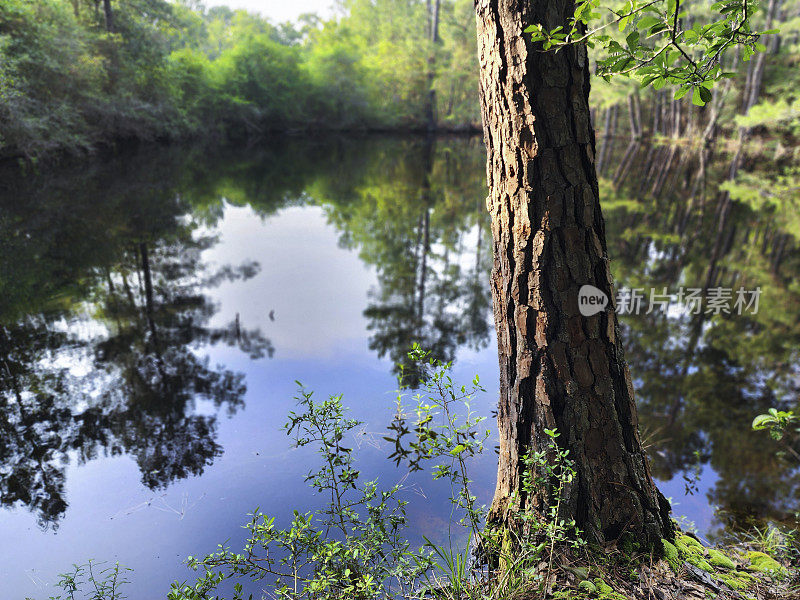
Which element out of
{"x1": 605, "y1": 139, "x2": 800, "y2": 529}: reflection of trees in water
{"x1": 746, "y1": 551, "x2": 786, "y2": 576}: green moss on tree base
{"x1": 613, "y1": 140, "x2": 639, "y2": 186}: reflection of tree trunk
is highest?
{"x1": 613, "y1": 140, "x2": 639, "y2": 186}: reflection of tree trunk

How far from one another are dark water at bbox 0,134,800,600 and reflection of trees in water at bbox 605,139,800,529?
0.03 meters

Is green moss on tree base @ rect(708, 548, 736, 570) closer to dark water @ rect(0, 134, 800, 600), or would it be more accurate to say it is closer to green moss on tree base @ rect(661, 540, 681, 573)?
green moss on tree base @ rect(661, 540, 681, 573)

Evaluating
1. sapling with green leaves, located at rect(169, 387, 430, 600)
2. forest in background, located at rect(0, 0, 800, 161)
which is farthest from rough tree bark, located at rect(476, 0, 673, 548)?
forest in background, located at rect(0, 0, 800, 161)

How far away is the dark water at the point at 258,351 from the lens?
334cm

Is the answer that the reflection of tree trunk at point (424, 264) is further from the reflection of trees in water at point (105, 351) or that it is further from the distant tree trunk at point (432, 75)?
the distant tree trunk at point (432, 75)

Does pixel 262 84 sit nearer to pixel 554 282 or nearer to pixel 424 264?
pixel 424 264

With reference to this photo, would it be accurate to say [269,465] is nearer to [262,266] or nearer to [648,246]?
[262,266]

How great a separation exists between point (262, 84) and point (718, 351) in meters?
32.7

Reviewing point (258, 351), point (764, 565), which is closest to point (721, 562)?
point (764, 565)

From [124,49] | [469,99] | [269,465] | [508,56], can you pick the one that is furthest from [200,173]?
[469,99]

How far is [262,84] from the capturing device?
107ft

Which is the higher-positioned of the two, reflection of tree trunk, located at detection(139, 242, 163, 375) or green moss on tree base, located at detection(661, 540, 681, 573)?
green moss on tree base, located at detection(661, 540, 681, 573)

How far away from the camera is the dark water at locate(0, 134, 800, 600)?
334cm

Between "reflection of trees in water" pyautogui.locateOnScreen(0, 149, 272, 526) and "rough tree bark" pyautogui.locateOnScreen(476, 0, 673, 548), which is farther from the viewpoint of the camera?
"reflection of trees in water" pyautogui.locateOnScreen(0, 149, 272, 526)
